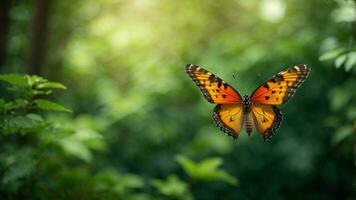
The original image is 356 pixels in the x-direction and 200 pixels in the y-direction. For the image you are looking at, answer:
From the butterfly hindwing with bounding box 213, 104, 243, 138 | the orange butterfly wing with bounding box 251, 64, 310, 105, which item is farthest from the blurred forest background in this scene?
the orange butterfly wing with bounding box 251, 64, 310, 105

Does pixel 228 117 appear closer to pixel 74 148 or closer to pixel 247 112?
pixel 247 112

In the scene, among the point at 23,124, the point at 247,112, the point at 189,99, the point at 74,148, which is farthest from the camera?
the point at 189,99

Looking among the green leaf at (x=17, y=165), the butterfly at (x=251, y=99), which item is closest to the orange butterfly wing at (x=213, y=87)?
the butterfly at (x=251, y=99)

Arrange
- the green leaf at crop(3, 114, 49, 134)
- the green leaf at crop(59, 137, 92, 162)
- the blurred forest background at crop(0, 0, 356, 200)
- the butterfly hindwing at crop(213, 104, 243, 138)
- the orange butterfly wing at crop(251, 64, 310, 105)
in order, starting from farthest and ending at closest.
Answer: the blurred forest background at crop(0, 0, 356, 200) → the green leaf at crop(59, 137, 92, 162) → the butterfly hindwing at crop(213, 104, 243, 138) → the orange butterfly wing at crop(251, 64, 310, 105) → the green leaf at crop(3, 114, 49, 134)

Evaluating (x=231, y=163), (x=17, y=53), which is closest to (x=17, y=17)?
(x=17, y=53)

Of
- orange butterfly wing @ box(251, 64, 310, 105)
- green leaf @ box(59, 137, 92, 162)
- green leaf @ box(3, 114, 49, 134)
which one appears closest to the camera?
green leaf @ box(3, 114, 49, 134)

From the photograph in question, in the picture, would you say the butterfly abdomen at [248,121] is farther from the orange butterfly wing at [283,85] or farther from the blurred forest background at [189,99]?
the blurred forest background at [189,99]

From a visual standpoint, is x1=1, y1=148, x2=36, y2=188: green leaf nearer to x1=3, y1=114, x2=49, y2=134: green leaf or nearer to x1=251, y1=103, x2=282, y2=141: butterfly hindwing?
x1=3, y1=114, x2=49, y2=134: green leaf

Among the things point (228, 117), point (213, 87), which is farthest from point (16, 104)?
point (228, 117)
